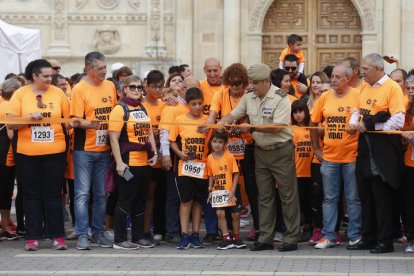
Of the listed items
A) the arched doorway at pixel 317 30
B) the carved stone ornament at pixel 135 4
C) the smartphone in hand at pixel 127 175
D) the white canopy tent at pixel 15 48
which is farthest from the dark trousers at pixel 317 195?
the carved stone ornament at pixel 135 4

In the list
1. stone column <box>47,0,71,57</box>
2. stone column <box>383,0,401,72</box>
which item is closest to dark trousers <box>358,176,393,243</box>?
stone column <box>383,0,401,72</box>

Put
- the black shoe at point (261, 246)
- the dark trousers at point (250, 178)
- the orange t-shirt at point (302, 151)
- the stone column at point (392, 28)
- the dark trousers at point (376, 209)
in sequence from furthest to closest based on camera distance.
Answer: the stone column at point (392, 28), the orange t-shirt at point (302, 151), the dark trousers at point (250, 178), the black shoe at point (261, 246), the dark trousers at point (376, 209)

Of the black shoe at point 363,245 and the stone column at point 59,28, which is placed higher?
the stone column at point 59,28

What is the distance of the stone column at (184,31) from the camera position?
27438 mm

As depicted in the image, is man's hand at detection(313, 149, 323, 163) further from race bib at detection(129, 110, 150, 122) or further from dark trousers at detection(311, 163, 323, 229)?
race bib at detection(129, 110, 150, 122)

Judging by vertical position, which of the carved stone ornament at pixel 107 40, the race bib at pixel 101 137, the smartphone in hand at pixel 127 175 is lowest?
the smartphone in hand at pixel 127 175

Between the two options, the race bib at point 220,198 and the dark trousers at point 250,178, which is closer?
the race bib at point 220,198

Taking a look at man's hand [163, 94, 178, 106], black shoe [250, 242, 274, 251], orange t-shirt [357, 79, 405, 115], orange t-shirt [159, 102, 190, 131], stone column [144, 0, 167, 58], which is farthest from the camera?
stone column [144, 0, 167, 58]

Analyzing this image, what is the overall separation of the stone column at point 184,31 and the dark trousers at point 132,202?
560 inches

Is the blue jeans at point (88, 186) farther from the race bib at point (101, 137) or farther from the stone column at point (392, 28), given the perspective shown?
the stone column at point (392, 28)

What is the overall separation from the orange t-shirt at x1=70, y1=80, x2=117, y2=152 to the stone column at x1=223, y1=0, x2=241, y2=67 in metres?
13.8

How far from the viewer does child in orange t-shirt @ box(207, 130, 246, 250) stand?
13219mm

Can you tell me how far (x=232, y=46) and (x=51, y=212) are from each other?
47.1ft

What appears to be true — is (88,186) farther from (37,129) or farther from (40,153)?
(37,129)
